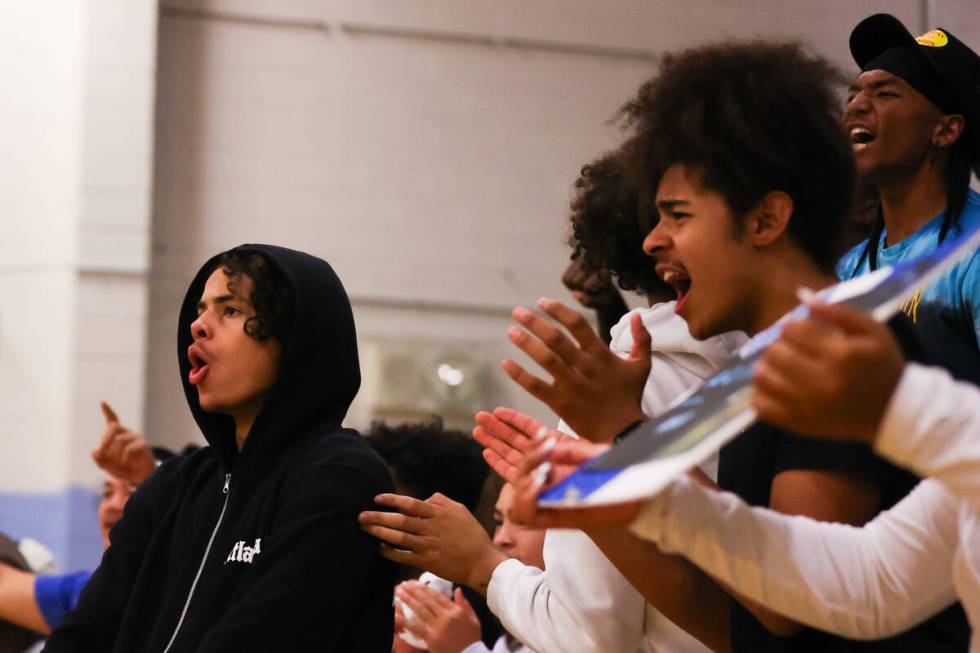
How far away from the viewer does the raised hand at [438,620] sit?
9.00ft

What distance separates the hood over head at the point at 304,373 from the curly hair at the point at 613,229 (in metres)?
0.48

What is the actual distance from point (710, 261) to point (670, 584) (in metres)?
0.41

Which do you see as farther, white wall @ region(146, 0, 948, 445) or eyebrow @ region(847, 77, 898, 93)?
white wall @ region(146, 0, 948, 445)

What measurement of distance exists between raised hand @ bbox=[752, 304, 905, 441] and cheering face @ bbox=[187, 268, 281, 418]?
154 cm

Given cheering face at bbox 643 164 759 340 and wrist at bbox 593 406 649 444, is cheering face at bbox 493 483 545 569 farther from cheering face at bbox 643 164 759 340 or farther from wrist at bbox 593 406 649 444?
wrist at bbox 593 406 649 444

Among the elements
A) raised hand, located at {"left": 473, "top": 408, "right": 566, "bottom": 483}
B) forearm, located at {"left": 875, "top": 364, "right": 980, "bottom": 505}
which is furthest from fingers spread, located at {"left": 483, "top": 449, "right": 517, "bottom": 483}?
forearm, located at {"left": 875, "top": 364, "right": 980, "bottom": 505}

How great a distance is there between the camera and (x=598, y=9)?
7016 millimetres

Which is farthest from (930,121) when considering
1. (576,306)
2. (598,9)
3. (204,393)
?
(598,9)

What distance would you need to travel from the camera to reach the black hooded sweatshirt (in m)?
2.22

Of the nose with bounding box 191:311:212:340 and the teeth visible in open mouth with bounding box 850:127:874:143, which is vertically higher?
the teeth visible in open mouth with bounding box 850:127:874:143

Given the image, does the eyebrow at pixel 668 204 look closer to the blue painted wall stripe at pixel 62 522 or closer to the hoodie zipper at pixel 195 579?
the hoodie zipper at pixel 195 579

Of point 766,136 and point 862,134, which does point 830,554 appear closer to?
point 766,136

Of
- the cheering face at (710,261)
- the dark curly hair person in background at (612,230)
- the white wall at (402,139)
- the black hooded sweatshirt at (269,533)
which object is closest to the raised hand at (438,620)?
the black hooded sweatshirt at (269,533)

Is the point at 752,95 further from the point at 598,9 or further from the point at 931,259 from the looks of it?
the point at 598,9
